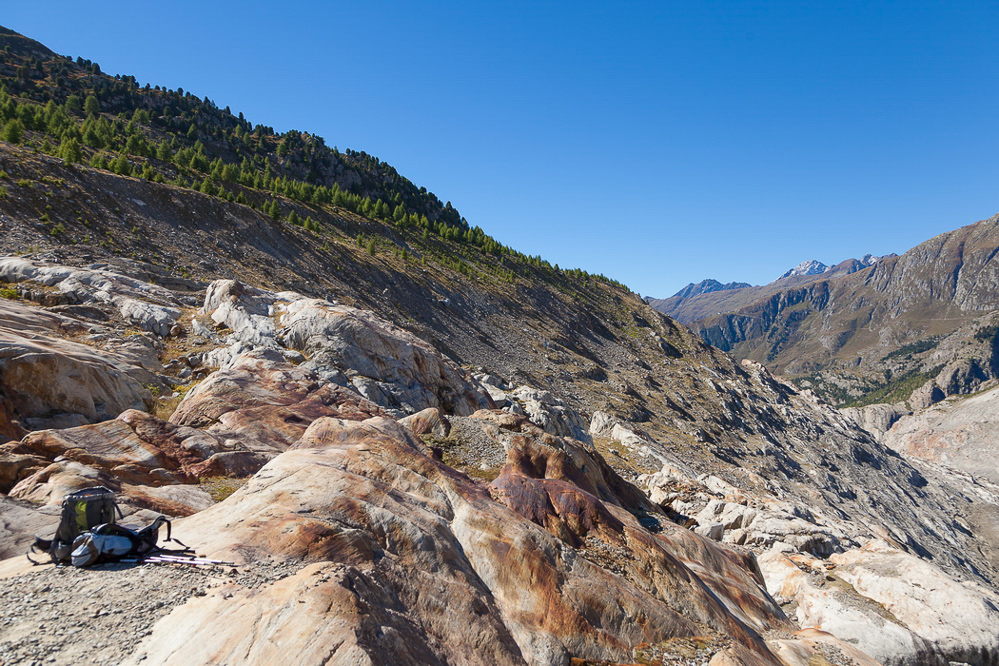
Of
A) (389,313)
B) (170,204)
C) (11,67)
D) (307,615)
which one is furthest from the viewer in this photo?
(11,67)

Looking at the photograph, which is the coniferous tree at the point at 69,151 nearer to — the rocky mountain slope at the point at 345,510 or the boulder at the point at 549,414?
the rocky mountain slope at the point at 345,510

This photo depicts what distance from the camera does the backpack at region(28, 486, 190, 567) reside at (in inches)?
365

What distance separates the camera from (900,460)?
439 feet

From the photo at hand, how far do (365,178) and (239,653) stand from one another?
623 feet

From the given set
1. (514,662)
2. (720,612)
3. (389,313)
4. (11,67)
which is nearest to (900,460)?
(389,313)

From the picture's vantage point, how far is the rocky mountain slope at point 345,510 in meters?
8.54

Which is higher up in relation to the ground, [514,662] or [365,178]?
[365,178]

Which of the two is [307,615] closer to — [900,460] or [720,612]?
[720,612]

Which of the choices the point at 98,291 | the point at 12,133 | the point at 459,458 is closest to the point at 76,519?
the point at 459,458

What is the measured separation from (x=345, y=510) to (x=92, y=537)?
16.9 ft

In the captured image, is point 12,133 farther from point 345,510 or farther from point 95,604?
point 95,604

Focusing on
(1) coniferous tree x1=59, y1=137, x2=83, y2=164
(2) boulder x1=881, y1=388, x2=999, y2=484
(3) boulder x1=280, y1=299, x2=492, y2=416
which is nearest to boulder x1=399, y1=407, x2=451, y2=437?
(3) boulder x1=280, y1=299, x2=492, y2=416

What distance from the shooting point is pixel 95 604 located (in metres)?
8.09

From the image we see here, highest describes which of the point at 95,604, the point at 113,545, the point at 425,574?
the point at 113,545
